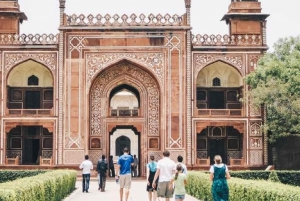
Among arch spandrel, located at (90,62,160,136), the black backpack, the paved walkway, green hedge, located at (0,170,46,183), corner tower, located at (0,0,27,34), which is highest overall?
corner tower, located at (0,0,27,34)

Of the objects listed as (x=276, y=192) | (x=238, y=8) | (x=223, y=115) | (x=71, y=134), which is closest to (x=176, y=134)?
(x=223, y=115)

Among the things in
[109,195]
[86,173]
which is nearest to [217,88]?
[86,173]

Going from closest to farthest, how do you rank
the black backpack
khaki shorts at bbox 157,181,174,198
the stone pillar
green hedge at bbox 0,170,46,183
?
khaki shorts at bbox 157,181,174,198, the black backpack, green hedge at bbox 0,170,46,183, the stone pillar

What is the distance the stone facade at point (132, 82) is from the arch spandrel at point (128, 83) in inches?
1.7

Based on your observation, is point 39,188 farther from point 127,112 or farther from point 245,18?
point 245,18

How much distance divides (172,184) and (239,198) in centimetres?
153

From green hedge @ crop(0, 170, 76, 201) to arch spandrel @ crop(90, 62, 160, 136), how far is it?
847 cm

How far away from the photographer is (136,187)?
21188 millimetres

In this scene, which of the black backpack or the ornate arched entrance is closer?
the black backpack

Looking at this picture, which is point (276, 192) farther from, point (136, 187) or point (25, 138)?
point (25, 138)

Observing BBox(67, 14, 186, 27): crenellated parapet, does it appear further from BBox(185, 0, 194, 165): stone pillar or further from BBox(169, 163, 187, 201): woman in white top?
BBox(169, 163, 187, 201): woman in white top

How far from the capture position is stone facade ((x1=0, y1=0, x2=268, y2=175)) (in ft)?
86.5

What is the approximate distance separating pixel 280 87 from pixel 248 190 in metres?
12.9

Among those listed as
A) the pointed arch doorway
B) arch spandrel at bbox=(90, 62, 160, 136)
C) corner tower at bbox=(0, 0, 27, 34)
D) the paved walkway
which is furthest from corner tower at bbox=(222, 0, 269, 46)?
the pointed arch doorway
